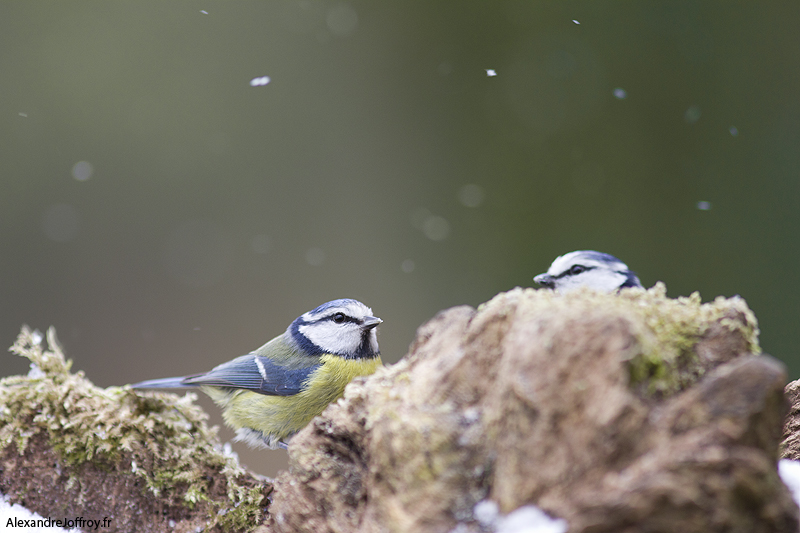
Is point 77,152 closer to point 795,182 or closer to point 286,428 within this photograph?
point 286,428

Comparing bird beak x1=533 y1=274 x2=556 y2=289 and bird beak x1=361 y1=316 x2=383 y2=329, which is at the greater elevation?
bird beak x1=533 y1=274 x2=556 y2=289

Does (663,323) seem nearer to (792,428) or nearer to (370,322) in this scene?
(792,428)

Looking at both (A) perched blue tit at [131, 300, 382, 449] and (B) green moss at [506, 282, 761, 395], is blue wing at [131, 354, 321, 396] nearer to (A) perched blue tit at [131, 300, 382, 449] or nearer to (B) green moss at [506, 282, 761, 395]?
(A) perched blue tit at [131, 300, 382, 449]

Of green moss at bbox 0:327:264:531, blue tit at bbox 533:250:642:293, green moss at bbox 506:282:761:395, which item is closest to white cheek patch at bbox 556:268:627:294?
blue tit at bbox 533:250:642:293

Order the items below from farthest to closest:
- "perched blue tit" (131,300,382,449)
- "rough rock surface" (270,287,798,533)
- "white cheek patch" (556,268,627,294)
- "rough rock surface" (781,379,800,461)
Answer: "white cheek patch" (556,268,627,294)
"perched blue tit" (131,300,382,449)
"rough rock surface" (781,379,800,461)
"rough rock surface" (270,287,798,533)

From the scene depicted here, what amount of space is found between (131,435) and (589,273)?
1.28 metres

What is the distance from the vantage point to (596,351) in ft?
1.68

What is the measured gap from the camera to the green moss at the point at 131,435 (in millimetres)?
984

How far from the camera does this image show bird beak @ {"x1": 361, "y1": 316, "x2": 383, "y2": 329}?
4.35 ft

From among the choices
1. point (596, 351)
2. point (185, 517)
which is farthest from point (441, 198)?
point (596, 351)

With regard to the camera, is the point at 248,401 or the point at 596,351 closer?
the point at 596,351

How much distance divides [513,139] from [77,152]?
2.33 metres

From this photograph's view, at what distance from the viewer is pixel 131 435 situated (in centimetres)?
103

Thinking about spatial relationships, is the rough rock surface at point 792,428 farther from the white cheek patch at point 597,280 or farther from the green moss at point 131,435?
the green moss at point 131,435
